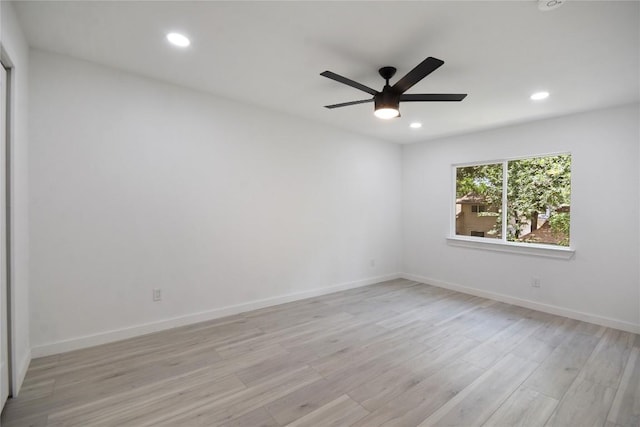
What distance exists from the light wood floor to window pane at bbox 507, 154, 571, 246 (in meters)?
1.18

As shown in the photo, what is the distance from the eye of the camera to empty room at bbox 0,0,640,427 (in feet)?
6.49

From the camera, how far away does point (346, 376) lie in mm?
2350

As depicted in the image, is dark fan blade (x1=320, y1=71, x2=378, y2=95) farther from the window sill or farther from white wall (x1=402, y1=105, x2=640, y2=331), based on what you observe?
the window sill

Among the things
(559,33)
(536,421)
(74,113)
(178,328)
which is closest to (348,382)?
(536,421)

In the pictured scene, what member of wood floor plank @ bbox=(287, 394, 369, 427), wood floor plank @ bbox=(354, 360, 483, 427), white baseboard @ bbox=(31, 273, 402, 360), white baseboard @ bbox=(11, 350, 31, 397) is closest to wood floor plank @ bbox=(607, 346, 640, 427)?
wood floor plank @ bbox=(354, 360, 483, 427)

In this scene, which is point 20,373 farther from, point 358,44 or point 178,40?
point 358,44

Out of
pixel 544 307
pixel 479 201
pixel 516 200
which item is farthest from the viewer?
pixel 479 201

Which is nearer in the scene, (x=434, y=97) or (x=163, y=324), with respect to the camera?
(x=434, y=97)

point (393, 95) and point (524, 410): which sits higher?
point (393, 95)

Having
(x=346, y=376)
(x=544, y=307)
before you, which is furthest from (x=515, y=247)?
(x=346, y=376)

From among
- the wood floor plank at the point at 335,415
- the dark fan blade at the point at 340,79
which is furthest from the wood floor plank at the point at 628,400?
the dark fan blade at the point at 340,79

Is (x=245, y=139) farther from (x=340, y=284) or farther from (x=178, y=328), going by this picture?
(x=340, y=284)

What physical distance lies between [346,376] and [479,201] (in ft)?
12.0

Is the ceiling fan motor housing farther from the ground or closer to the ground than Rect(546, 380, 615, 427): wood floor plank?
farther from the ground
